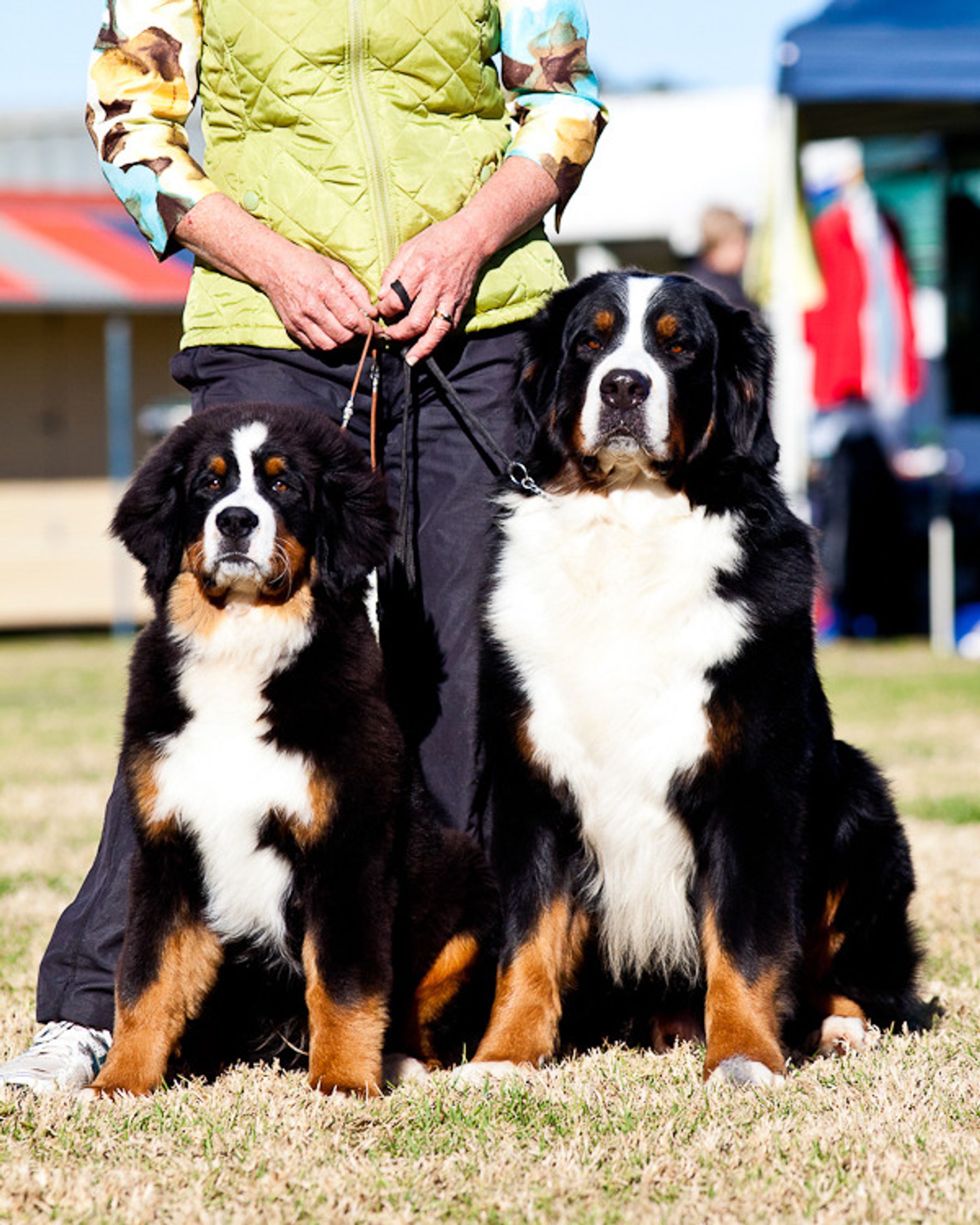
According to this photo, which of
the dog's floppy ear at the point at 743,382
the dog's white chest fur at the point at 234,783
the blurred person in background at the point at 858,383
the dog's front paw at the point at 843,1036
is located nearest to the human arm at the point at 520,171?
the dog's floppy ear at the point at 743,382

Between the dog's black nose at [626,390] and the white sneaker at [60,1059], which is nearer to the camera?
the white sneaker at [60,1059]

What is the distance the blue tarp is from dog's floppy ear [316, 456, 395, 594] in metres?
7.35

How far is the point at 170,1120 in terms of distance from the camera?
9.82ft

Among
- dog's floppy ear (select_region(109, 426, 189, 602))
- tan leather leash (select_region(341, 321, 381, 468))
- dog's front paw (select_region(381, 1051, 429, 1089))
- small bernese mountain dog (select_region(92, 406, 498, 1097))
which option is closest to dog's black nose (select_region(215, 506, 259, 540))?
small bernese mountain dog (select_region(92, 406, 498, 1097))

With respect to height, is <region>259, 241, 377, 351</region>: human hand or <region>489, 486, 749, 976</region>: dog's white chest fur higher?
<region>259, 241, 377, 351</region>: human hand

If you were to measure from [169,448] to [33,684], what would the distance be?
8.49 meters

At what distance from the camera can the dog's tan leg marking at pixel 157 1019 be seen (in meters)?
3.20

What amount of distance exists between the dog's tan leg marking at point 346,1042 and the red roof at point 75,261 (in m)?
11.6

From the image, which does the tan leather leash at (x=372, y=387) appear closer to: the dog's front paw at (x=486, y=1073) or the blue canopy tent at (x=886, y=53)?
the dog's front paw at (x=486, y=1073)

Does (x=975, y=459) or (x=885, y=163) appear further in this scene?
(x=885, y=163)

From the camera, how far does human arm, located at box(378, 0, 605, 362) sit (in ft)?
11.7

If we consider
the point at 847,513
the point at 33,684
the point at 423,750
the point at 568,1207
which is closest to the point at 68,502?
the point at 33,684

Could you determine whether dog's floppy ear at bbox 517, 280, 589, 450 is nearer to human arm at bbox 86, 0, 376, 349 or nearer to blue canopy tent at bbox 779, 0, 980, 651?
human arm at bbox 86, 0, 376, 349

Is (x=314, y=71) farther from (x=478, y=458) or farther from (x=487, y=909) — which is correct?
(x=487, y=909)
